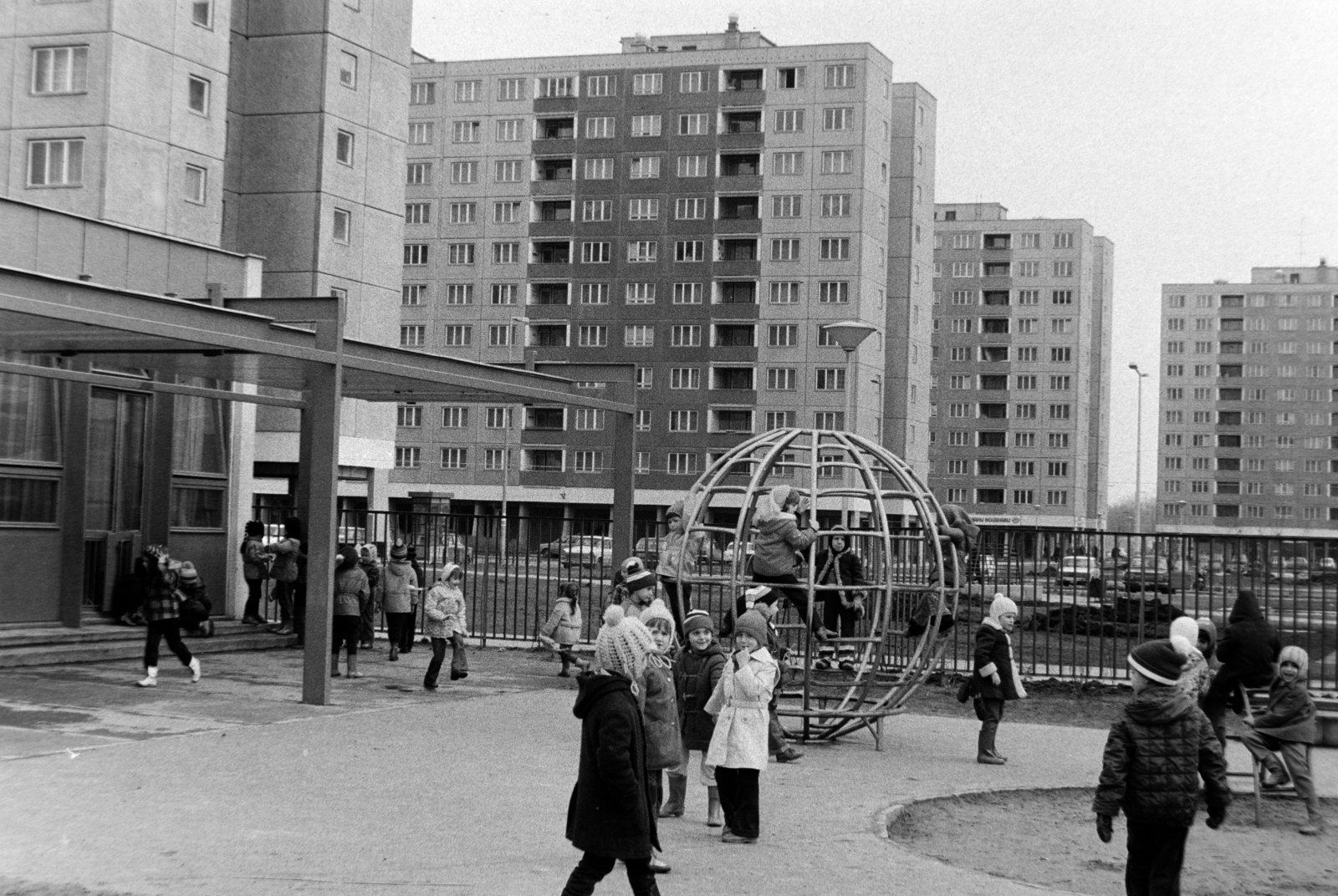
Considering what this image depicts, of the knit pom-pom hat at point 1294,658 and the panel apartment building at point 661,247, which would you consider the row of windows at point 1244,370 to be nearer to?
the panel apartment building at point 661,247

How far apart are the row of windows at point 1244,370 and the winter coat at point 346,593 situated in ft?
452

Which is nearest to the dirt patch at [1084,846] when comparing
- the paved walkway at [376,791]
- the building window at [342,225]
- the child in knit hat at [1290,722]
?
the paved walkway at [376,791]

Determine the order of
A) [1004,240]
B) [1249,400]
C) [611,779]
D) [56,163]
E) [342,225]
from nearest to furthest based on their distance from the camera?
[611,779] < [56,163] < [342,225] < [1004,240] < [1249,400]

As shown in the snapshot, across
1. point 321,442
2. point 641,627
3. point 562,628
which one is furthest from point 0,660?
point 641,627

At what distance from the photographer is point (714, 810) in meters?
11.1

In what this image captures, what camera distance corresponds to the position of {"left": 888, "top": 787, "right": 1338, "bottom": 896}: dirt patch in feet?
33.8

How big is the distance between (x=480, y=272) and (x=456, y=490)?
13742mm

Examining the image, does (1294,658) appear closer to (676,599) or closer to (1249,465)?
(676,599)

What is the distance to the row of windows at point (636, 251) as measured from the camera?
9006cm

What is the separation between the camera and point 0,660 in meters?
18.3

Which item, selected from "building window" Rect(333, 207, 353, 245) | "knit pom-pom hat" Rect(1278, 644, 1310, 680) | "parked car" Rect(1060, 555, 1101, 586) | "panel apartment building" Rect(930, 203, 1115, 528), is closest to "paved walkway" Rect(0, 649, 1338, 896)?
"knit pom-pom hat" Rect(1278, 644, 1310, 680)

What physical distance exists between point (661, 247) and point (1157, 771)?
8595 cm

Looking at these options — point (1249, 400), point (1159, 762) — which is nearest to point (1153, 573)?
point (1159, 762)

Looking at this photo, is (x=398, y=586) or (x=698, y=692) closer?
(x=698, y=692)
